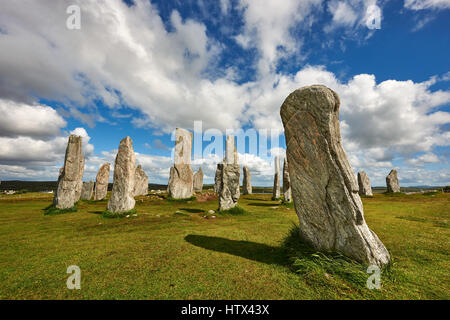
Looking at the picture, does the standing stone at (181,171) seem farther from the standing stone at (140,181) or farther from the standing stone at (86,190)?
the standing stone at (86,190)

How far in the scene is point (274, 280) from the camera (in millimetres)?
3768

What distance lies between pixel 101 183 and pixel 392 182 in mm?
37230

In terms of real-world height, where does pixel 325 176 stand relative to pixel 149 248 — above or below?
above

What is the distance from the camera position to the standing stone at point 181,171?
1873 centimetres

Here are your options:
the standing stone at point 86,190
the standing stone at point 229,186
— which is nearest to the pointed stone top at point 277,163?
the standing stone at point 229,186

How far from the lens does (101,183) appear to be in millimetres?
20656

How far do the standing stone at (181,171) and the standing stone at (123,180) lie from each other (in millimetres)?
6779

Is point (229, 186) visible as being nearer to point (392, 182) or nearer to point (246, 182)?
point (246, 182)

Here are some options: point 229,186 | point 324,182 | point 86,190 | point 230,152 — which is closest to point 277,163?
point 230,152

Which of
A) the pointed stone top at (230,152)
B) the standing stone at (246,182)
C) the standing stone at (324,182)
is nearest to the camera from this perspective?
the standing stone at (324,182)
